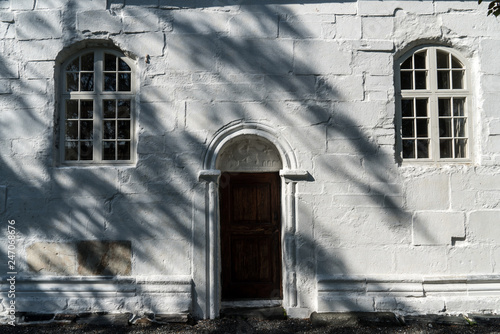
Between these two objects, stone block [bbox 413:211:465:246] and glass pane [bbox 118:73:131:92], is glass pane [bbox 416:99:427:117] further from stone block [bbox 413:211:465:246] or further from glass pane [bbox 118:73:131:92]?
glass pane [bbox 118:73:131:92]

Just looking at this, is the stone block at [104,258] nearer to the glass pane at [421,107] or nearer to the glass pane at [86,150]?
the glass pane at [86,150]

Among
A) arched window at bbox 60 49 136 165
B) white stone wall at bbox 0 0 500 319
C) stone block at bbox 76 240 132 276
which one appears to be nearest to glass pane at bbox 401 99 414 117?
white stone wall at bbox 0 0 500 319

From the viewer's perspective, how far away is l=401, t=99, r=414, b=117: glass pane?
4590 millimetres

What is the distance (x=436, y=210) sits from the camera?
4371mm

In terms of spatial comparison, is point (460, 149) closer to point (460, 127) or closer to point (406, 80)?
point (460, 127)

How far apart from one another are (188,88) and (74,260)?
2.47 m

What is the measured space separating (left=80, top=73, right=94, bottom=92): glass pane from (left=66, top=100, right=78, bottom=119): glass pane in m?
0.20

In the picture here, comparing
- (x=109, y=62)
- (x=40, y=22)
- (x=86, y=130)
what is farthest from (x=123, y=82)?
(x=40, y=22)

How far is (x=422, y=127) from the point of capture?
15.1ft

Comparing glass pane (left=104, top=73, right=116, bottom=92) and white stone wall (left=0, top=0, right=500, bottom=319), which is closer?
white stone wall (left=0, top=0, right=500, bottom=319)

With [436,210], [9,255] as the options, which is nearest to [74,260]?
[9,255]

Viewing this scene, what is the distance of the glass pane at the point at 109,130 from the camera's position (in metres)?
4.57

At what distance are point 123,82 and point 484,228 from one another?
4.77 m

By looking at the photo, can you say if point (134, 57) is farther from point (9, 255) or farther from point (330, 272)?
point (330, 272)
